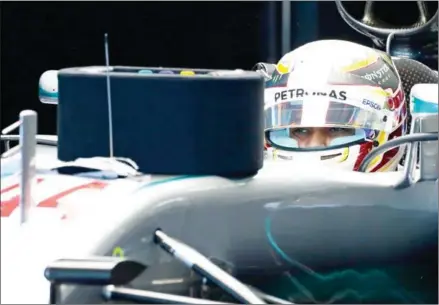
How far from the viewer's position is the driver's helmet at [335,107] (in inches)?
88.7

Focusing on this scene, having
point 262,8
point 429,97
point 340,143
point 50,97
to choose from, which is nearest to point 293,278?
point 429,97

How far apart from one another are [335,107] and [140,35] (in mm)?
3029

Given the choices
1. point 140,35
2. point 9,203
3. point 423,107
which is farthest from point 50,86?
point 140,35

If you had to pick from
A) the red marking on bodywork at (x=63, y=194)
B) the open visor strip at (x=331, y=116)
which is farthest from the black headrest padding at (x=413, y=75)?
the red marking on bodywork at (x=63, y=194)

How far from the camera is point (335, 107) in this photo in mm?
2271

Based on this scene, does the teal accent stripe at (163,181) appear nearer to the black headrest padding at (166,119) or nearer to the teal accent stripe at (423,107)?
the black headrest padding at (166,119)

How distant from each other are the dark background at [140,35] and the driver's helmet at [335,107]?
Result: 2.19 meters

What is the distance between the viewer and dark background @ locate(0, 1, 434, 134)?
4.89m

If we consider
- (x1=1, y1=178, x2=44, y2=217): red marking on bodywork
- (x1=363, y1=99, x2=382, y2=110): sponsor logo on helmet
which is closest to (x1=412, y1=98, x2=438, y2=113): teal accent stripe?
(x1=363, y1=99, x2=382, y2=110): sponsor logo on helmet

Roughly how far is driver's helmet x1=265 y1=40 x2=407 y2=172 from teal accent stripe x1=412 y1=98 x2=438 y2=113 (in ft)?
1.60

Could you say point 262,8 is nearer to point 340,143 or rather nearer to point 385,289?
point 340,143

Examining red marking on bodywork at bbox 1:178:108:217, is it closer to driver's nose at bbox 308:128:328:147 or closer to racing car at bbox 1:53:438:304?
racing car at bbox 1:53:438:304

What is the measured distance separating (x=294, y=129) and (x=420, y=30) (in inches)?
34.2

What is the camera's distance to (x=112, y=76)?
4.83 feet
